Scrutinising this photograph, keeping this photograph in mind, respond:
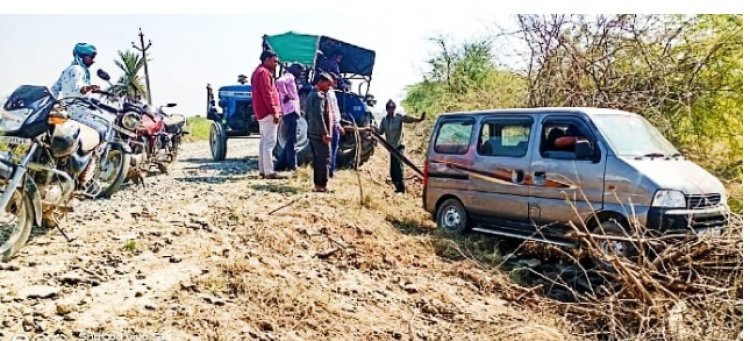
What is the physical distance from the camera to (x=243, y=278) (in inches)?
163

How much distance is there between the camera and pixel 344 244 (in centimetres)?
564

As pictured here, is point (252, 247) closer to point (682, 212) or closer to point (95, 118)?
point (95, 118)

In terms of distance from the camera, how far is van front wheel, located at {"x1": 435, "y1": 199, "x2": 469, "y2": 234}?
7.07 meters

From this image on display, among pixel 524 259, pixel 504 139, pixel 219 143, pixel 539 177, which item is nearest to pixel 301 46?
pixel 219 143

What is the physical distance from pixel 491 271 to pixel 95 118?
13.2 feet

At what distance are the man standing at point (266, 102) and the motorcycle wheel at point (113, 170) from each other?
6.73ft

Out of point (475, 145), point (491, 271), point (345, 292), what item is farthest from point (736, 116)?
point (345, 292)

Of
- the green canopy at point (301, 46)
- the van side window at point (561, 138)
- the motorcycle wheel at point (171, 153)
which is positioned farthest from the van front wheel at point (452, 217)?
the green canopy at point (301, 46)

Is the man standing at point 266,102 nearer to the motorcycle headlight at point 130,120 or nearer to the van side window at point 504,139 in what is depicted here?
the motorcycle headlight at point 130,120

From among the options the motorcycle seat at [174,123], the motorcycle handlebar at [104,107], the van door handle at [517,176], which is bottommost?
the van door handle at [517,176]

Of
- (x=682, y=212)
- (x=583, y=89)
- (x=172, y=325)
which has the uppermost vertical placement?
(x=583, y=89)

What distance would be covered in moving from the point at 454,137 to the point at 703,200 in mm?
2737

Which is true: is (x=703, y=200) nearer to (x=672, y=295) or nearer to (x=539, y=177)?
(x=539, y=177)

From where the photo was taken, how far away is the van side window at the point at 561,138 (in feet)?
19.6
